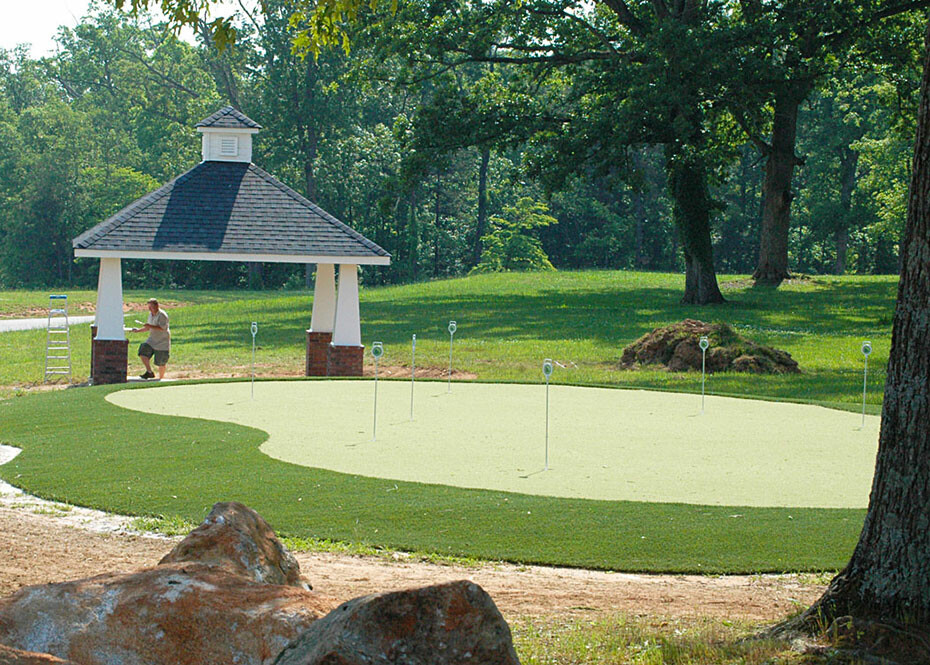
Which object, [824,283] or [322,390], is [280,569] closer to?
[322,390]

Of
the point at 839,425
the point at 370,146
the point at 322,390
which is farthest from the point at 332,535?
the point at 370,146

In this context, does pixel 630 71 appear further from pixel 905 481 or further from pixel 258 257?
pixel 905 481

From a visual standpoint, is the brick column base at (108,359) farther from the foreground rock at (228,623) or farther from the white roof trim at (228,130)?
the foreground rock at (228,623)

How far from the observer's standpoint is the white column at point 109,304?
1778 centimetres

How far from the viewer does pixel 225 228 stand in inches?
753

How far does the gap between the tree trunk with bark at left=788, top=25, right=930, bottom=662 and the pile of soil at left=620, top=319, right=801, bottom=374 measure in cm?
1380

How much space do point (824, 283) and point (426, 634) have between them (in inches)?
1348

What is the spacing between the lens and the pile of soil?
18.5 m

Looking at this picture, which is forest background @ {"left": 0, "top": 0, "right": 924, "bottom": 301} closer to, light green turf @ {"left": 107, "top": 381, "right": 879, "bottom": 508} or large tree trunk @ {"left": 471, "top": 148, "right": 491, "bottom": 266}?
large tree trunk @ {"left": 471, "top": 148, "right": 491, "bottom": 266}

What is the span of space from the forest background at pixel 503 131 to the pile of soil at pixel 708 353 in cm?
859

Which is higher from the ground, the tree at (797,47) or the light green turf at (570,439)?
the tree at (797,47)

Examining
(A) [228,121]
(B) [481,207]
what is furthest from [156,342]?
(B) [481,207]

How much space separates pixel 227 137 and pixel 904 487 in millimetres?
18323

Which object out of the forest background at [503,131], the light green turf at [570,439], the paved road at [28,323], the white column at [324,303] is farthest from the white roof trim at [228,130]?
the paved road at [28,323]
